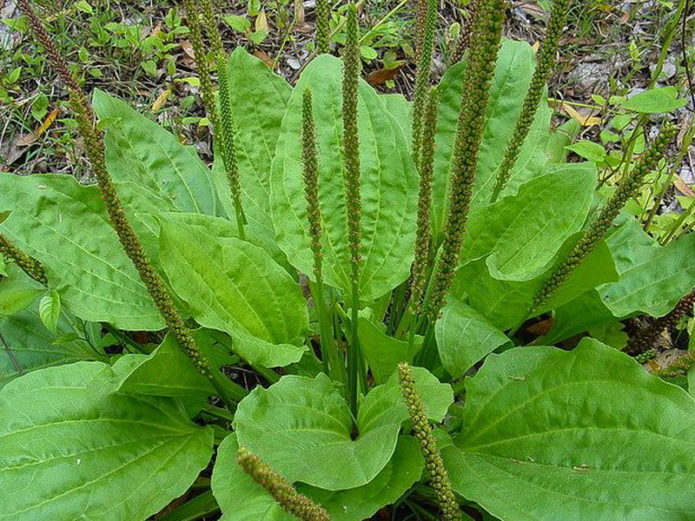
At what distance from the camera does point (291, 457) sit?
1824mm

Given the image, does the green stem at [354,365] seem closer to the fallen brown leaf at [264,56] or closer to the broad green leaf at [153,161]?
the broad green leaf at [153,161]

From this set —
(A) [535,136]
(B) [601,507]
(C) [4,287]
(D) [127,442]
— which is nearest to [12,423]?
(D) [127,442]

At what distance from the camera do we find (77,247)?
7.98ft

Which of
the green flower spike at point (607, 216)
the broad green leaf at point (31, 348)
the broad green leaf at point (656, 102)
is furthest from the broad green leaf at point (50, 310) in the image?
the broad green leaf at point (656, 102)

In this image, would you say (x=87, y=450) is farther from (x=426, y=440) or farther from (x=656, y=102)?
(x=656, y=102)

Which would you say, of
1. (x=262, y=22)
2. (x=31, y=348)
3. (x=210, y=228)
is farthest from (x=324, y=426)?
(x=262, y=22)

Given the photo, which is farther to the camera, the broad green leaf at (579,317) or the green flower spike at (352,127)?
the broad green leaf at (579,317)

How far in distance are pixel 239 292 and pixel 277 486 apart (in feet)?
3.74

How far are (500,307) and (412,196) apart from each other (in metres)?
0.49

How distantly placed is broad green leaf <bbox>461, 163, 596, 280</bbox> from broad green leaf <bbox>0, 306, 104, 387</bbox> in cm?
144

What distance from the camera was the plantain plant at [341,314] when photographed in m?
1.73

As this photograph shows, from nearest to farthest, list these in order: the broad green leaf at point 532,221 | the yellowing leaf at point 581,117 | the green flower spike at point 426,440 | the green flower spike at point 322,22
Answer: the green flower spike at point 426,440 → the green flower spike at point 322,22 → the broad green leaf at point 532,221 → the yellowing leaf at point 581,117

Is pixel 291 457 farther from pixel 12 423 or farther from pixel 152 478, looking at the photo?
pixel 12 423

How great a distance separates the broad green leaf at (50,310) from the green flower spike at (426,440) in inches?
47.0
